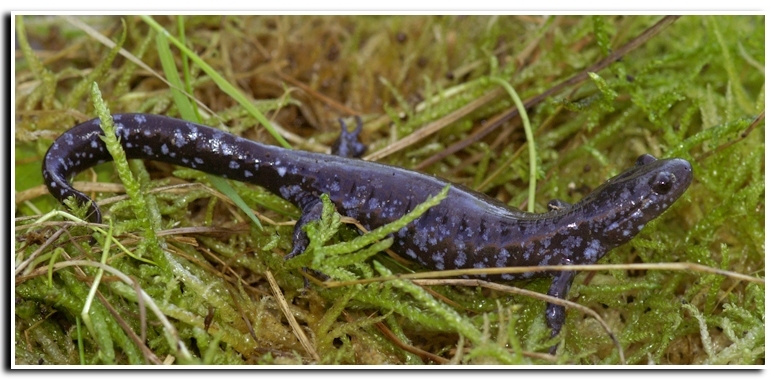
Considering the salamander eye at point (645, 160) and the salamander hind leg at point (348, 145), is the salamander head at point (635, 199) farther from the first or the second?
the salamander hind leg at point (348, 145)

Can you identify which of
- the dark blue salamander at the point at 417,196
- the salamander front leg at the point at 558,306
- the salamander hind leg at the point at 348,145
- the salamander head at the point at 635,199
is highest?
the salamander hind leg at the point at 348,145

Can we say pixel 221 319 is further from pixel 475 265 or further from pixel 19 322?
pixel 475 265

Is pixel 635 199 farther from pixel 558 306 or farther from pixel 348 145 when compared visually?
pixel 348 145

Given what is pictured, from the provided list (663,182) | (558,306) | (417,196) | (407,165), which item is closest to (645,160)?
(663,182)

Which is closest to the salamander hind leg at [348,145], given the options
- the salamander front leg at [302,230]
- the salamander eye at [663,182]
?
the salamander front leg at [302,230]

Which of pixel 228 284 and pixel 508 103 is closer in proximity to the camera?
pixel 228 284
